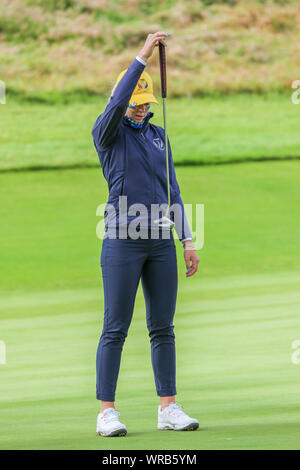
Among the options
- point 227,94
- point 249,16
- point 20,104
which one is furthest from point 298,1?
point 20,104

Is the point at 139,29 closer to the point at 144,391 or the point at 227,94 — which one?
the point at 227,94

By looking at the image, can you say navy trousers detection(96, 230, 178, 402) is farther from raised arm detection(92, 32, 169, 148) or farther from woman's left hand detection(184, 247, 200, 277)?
raised arm detection(92, 32, 169, 148)

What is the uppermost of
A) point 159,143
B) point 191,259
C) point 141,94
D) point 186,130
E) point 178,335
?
point 186,130

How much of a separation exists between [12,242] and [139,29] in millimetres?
7941

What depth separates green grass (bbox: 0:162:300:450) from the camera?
120 inches

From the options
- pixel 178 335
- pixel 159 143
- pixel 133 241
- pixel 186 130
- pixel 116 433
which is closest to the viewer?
pixel 116 433

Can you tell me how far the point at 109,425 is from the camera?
2.92 meters

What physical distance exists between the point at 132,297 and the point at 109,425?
44cm

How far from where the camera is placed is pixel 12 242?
43.5 feet

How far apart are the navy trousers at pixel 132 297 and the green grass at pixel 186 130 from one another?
12.7 meters

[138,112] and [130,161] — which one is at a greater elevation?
[138,112]

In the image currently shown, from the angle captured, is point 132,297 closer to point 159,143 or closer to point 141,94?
point 159,143

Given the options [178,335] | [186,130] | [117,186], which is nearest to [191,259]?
[117,186]

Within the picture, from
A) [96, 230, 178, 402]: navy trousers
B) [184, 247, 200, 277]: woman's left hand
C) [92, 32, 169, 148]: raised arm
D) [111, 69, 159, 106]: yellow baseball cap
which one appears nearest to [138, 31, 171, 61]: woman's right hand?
[92, 32, 169, 148]: raised arm
